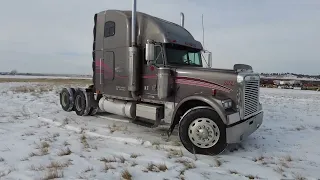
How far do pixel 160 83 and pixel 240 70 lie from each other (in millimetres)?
2026

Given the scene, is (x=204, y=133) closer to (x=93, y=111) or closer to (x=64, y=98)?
(x=93, y=111)

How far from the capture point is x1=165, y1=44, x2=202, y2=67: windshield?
7.15 meters

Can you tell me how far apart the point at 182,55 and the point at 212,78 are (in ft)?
5.73

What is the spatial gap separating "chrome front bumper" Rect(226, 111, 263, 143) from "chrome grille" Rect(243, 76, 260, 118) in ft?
0.63

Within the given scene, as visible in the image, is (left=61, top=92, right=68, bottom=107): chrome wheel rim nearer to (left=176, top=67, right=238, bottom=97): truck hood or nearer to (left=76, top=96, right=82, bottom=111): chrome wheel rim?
(left=76, top=96, right=82, bottom=111): chrome wheel rim

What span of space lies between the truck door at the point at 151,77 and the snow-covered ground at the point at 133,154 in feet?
3.83

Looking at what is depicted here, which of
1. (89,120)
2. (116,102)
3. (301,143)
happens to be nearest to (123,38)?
(116,102)

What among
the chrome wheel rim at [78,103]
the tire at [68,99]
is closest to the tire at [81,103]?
the chrome wheel rim at [78,103]

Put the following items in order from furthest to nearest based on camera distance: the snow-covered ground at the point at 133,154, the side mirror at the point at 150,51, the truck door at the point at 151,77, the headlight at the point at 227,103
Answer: the truck door at the point at 151,77
the side mirror at the point at 150,51
the headlight at the point at 227,103
the snow-covered ground at the point at 133,154

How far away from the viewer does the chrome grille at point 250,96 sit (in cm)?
592

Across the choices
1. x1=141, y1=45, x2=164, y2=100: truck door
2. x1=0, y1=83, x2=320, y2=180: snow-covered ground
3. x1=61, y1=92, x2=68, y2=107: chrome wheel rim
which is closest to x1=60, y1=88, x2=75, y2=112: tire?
x1=61, y1=92, x2=68, y2=107: chrome wheel rim

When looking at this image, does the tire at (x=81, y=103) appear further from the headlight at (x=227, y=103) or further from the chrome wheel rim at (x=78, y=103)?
the headlight at (x=227, y=103)

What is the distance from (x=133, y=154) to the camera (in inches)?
217

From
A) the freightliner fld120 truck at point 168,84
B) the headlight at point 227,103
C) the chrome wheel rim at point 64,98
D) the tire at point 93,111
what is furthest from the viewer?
the chrome wheel rim at point 64,98
